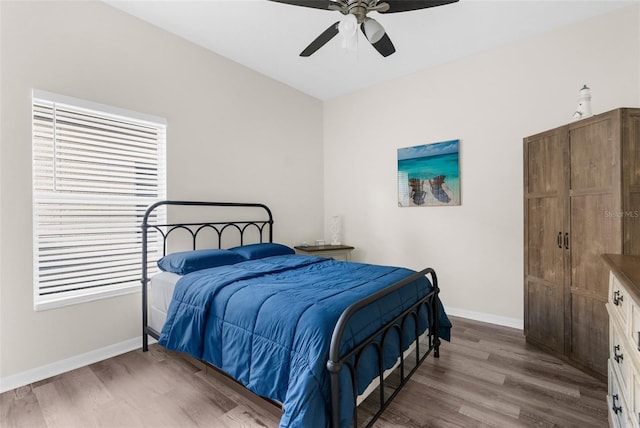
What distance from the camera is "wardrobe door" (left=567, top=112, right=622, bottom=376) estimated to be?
2.13 metres

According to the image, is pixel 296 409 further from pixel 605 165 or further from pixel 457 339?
pixel 605 165

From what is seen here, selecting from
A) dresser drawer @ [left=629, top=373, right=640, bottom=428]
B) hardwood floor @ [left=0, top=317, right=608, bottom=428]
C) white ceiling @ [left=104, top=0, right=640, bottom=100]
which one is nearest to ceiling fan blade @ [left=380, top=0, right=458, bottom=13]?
white ceiling @ [left=104, top=0, right=640, bottom=100]

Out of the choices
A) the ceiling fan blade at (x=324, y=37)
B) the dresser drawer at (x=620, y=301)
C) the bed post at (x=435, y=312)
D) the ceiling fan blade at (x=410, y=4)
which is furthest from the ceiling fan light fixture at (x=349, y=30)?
the dresser drawer at (x=620, y=301)

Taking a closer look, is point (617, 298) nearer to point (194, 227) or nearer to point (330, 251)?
point (330, 251)

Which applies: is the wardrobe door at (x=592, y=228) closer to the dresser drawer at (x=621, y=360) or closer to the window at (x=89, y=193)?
the dresser drawer at (x=621, y=360)

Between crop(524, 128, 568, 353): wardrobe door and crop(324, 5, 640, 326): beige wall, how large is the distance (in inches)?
15.7

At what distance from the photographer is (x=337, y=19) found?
2775 millimetres

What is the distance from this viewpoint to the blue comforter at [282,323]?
1383 mm

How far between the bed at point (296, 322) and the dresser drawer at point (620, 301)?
1.02 meters

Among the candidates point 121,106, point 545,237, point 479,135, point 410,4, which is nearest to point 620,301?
point 545,237

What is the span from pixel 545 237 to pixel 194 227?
129 inches

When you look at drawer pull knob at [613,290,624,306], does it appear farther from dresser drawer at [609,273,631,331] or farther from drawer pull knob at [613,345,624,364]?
drawer pull knob at [613,345,624,364]

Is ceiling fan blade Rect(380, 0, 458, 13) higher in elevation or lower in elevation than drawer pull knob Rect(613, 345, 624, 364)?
higher

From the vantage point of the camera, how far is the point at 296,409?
1.31 metres
